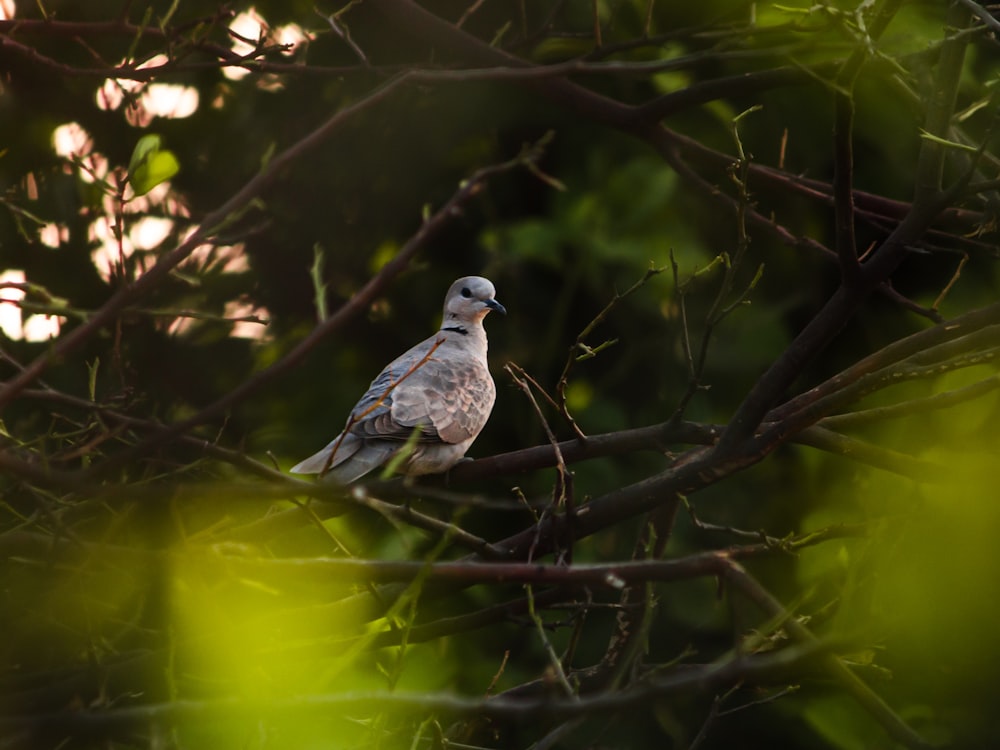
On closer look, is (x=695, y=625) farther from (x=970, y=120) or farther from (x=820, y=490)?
(x=970, y=120)

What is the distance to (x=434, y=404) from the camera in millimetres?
3340

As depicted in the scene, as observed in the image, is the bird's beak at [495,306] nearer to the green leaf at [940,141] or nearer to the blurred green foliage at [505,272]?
the blurred green foliage at [505,272]

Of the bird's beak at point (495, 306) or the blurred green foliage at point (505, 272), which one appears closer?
the blurred green foliage at point (505, 272)

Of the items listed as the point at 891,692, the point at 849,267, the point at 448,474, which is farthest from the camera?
the point at 448,474

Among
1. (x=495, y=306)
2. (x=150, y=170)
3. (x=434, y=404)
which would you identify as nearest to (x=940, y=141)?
(x=150, y=170)

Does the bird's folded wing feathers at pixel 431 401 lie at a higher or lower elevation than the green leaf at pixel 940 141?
lower

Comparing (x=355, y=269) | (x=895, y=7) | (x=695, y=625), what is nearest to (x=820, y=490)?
(x=695, y=625)

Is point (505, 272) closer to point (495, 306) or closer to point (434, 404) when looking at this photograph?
point (495, 306)

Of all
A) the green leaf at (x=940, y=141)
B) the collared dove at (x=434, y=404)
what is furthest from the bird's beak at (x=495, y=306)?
the green leaf at (x=940, y=141)

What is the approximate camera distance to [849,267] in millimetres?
1810

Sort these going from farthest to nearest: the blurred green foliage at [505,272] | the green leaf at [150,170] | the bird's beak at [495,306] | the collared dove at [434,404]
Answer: the bird's beak at [495,306] → the collared dove at [434,404] → the blurred green foliage at [505,272] → the green leaf at [150,170]

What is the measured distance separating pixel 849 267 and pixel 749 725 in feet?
5.52

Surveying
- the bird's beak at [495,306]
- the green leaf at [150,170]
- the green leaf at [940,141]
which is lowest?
the bird's beak at [495,306]

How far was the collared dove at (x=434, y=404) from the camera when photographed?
3.11 m
